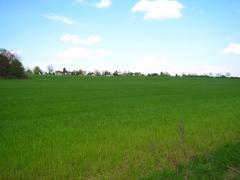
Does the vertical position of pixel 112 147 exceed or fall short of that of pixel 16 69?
it falls short

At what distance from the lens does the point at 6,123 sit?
15656 millimetres

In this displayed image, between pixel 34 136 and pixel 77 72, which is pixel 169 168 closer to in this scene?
pixel 34 136

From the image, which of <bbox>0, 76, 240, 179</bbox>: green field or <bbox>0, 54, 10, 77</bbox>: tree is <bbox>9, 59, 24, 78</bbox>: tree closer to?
<bbox>0, 54, 10, 77</bbox>: tree

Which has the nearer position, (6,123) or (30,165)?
(30,165)

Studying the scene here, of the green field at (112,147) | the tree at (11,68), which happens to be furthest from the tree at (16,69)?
the green field at (112,147)

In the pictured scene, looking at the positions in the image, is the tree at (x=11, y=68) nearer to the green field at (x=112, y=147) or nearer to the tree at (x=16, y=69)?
the tree at (x=16, y=69)

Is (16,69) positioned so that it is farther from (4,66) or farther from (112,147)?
(112,147)

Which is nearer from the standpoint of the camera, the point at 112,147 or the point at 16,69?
the point at 112,147

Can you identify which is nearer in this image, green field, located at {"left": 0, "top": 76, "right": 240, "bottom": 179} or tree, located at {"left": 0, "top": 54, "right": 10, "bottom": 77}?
green field, located at {"left": 0, "top": 76, "right": 240, "bottom": 179}

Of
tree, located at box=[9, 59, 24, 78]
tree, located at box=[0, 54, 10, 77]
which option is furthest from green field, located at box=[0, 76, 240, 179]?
tree, located at box=[0, 54, 10, 77]

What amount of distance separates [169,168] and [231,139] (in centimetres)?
474

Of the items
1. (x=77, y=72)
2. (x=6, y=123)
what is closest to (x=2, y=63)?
(x=77, y=72)

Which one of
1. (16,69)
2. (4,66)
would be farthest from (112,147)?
(4,66)

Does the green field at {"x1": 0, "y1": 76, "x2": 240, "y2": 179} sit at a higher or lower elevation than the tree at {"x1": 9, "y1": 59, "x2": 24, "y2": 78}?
lower
